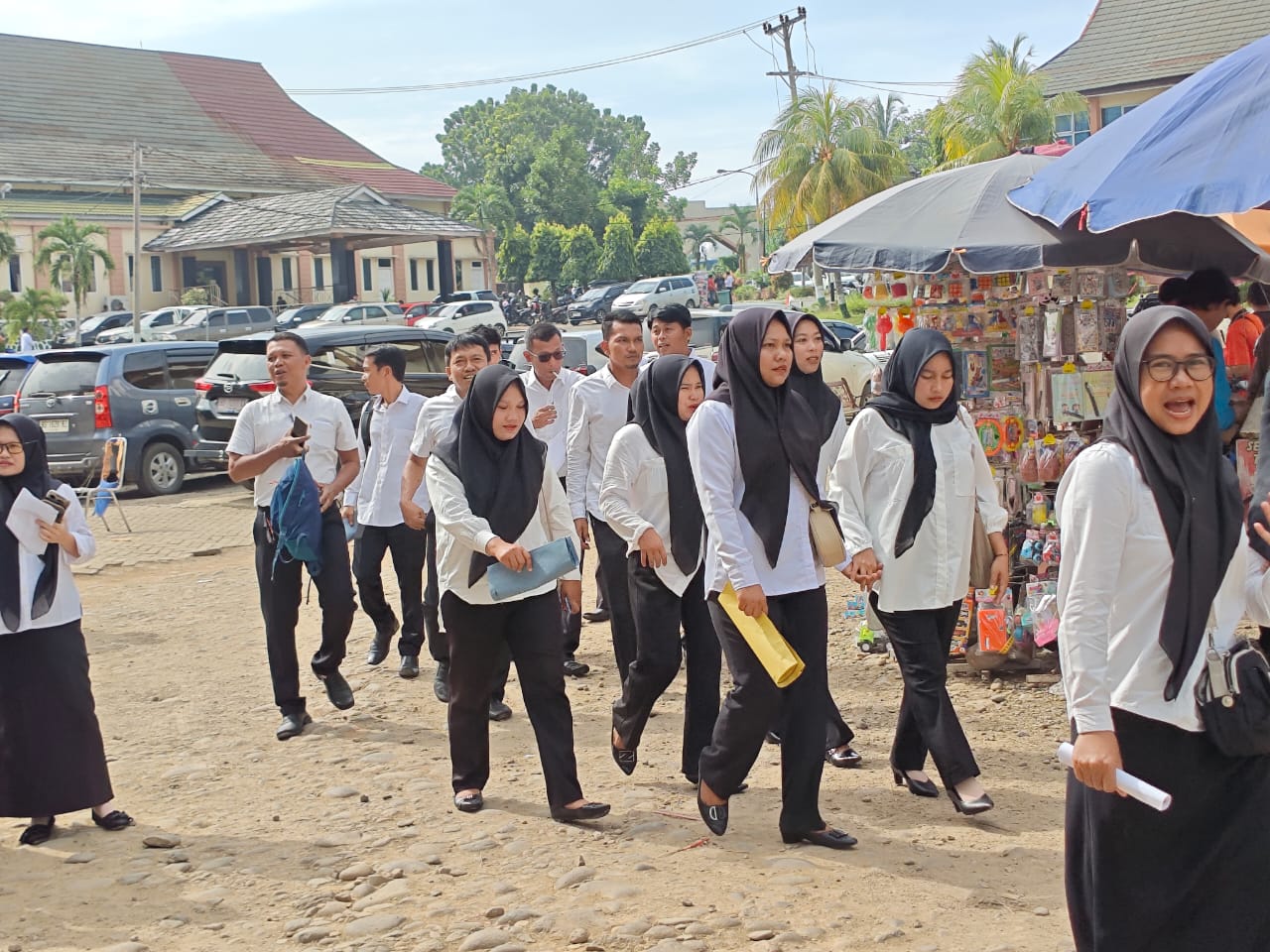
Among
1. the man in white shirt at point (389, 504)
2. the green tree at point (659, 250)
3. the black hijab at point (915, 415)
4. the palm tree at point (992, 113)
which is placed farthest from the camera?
the green tree at point (659, 250)

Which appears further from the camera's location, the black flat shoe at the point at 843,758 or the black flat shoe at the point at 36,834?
the black flat shoe at the point at 843,758

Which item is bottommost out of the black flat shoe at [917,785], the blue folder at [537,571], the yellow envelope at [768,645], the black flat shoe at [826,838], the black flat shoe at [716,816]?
the black flat shoe at [917,785]

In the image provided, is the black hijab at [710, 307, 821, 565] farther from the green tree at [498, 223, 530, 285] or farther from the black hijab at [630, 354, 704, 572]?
the green tree at [498, 223, 530, 285]

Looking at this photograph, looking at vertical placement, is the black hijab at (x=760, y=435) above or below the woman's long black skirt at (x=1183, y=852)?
above

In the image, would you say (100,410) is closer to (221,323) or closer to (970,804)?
(970,804)

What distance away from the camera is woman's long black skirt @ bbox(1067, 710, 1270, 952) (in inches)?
117

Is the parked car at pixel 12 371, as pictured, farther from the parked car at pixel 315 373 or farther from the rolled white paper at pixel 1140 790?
the rolled white paper at pixel 1140 790

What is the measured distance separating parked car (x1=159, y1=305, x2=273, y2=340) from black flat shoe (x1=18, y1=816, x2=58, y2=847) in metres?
32.3

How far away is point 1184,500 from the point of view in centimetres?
294

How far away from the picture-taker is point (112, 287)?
47781mm

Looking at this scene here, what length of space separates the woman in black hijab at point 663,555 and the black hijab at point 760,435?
799 millimetres

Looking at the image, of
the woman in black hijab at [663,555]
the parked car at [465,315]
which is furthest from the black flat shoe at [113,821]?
the parked car at [465,315]

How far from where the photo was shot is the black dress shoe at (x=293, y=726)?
685cm

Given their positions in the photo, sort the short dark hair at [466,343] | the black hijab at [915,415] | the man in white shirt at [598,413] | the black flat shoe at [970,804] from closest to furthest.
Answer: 1. the black flat shoe at [970,804]
2. the black hijab at [915,415]
3. the man in white shirt at [598,413]
4. the short dark hair at [466,343]
